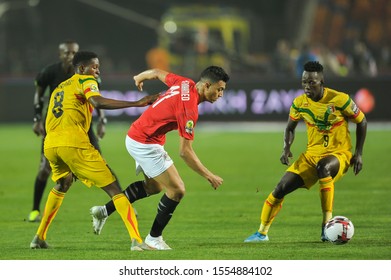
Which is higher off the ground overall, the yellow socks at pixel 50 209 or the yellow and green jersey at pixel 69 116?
the yellow and green jersey at pixel 69 116

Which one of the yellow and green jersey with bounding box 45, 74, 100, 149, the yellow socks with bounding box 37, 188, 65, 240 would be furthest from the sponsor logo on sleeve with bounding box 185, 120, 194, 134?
the yellow socks with bounding box 37, 188, 65, 240

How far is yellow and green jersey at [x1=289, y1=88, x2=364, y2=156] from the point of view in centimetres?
1070

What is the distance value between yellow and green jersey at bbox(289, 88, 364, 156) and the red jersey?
1.43 metres

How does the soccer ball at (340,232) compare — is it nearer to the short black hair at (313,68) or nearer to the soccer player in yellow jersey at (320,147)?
the soccer player in yellow jersey at (320,147)

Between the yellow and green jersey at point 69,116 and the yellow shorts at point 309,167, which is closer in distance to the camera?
the yellow and green jersey at point 69,116

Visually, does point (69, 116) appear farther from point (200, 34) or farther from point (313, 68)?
point (200, 34)

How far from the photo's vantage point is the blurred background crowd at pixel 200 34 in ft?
105

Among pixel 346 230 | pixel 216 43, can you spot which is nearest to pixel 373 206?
pixel 346 230

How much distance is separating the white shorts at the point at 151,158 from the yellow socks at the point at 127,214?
410mm

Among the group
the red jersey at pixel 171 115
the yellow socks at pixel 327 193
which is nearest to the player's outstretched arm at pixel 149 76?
the red jersey at pixel 171 115

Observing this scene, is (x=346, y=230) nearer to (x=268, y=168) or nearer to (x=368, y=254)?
(x=368, y=254)

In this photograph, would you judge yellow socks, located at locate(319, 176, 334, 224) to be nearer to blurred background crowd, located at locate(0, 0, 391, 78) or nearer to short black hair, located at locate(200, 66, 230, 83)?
short black hair, located at locate(200, 66, 230, 83)

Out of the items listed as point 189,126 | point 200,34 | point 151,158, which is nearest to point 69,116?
point 151,158

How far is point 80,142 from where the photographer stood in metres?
9.99
